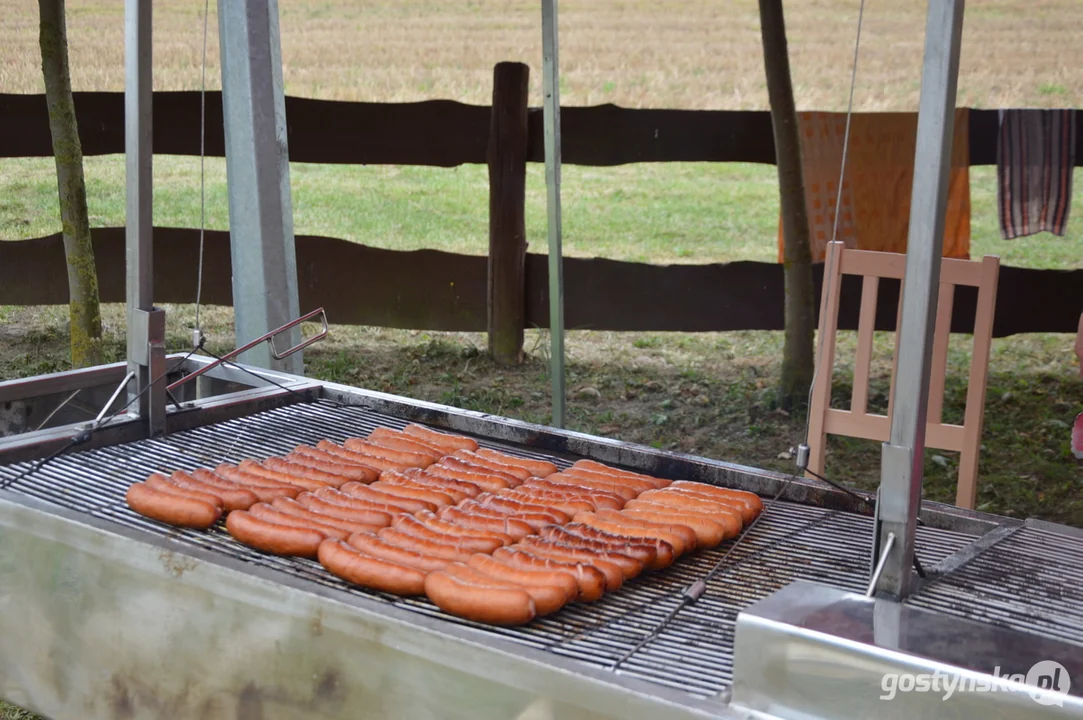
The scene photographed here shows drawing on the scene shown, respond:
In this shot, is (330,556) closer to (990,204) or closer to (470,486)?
(470,486)

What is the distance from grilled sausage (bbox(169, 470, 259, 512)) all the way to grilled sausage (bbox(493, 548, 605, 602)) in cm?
72

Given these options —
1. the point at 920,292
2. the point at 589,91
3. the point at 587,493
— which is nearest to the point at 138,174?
the point at 587,493

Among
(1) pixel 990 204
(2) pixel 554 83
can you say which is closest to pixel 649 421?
(2) pixel 554 83

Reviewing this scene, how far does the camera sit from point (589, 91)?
12164 millimetres

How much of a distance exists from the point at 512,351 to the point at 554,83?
9.81 feet

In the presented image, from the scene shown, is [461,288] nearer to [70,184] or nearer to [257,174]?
[70,184]

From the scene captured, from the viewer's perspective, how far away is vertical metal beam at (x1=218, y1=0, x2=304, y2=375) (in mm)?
4270

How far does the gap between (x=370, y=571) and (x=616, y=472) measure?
89 cm

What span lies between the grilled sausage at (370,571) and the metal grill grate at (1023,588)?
97cm

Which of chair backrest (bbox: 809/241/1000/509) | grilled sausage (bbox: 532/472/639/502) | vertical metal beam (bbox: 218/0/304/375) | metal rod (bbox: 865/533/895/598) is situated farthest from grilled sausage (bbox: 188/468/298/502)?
vertical metal beam (bbox: 218/0/304/375)

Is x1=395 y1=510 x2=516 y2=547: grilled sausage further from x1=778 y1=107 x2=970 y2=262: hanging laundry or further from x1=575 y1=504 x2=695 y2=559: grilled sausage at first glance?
x1=778 y1=107 x2=970 y2=262: hanging laundry

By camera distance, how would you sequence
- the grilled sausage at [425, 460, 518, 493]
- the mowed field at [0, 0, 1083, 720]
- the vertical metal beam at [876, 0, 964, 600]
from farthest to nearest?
the mowed field at [0, 0, 1083, 720] → the grilled sausage at [425, 460, 518, 493] → the vertical metal beam at [876, 0, 964, 600]

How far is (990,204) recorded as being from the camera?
11.7m

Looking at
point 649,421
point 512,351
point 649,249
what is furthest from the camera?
point 649,249
